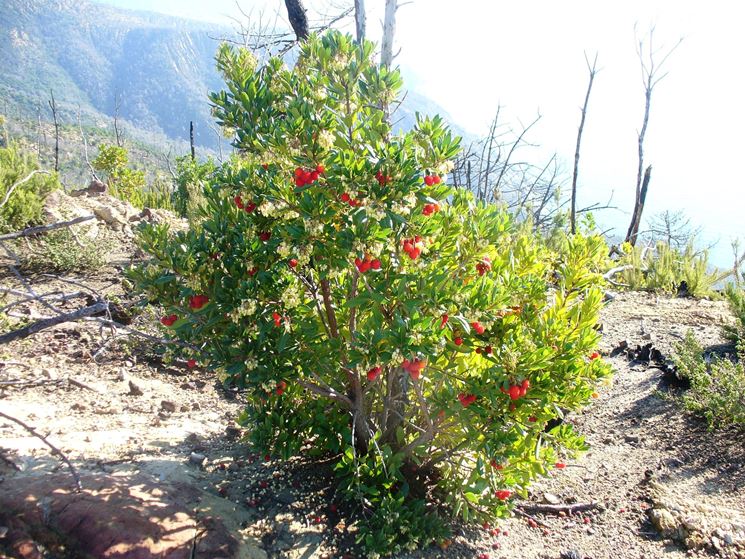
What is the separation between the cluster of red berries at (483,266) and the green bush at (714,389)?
302 cm

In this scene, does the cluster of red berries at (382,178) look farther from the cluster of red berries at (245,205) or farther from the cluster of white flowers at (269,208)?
the cluster of red berries at (245,205)

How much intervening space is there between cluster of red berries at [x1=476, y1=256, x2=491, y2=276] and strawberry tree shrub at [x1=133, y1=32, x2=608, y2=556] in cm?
1

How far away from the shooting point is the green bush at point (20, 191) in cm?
642

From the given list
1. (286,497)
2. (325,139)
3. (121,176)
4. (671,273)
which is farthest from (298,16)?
(121,176)

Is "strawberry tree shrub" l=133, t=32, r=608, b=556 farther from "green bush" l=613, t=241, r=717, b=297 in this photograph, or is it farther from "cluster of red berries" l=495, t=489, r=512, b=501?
"green bush" l=613, t=241, r=717, b=297

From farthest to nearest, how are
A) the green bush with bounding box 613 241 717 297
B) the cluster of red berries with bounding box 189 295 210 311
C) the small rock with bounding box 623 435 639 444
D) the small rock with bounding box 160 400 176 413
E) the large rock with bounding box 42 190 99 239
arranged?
1. the green bush with bounding box 613 241 717 297
2. the large rock with bounding box 42 190 99 239
3. the small rock with bounding box 623 435 639 444
4. the small rock with bounding box 160 400 176 413
5. the cluster of red berries with bounding box 189 295 210 311

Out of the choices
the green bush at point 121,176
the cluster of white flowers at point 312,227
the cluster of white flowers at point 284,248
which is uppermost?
the green bush at point 121,176

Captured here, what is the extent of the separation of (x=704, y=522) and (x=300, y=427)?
271 centimetres

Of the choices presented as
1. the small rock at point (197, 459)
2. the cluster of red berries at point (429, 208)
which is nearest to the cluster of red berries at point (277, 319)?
the cluster of red berries at point (429, 208)

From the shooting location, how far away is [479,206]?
101 inches

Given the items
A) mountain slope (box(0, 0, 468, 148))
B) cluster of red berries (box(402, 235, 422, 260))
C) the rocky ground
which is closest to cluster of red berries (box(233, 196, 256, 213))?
cluster of red berries (box(402, 235, 422, 260))

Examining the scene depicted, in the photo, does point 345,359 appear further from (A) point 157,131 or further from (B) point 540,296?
(A) point 157,131

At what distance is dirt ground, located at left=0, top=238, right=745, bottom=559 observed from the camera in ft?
9.45

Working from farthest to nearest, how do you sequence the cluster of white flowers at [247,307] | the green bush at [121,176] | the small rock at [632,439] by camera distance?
the green bush at [121,176] → the small rock at [632,439] → the cluster of white flowers at [247,307]
